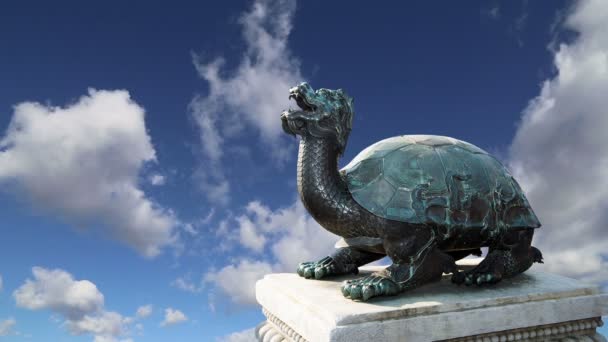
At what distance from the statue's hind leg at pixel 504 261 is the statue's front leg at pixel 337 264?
856 millimetres

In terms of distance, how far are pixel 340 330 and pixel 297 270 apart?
1401 millimetres

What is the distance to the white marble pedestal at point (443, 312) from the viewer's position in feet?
8.78

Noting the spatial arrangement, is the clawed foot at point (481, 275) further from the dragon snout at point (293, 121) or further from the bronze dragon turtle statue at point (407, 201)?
the dragon snout at point (293, 121)

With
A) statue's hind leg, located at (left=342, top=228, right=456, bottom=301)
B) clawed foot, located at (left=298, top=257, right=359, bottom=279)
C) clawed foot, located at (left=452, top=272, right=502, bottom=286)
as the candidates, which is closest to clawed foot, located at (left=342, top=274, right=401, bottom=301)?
statue's hind leg, located at (left=342, top=228, right=456, bottom=301)

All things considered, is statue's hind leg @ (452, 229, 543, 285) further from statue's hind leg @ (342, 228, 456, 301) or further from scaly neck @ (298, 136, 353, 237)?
scaly neck @ (298, 136, 353, 237)

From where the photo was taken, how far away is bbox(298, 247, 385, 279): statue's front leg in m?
3.76

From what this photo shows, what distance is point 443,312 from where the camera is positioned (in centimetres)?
284

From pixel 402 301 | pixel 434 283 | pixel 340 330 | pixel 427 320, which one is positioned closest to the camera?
pixel 340 330

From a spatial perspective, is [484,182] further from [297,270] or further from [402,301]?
[297,270]

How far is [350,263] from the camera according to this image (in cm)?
392

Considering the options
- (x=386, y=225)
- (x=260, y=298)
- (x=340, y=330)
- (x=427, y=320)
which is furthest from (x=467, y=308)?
(x=260, y=298)

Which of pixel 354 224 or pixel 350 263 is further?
pixel 350 263

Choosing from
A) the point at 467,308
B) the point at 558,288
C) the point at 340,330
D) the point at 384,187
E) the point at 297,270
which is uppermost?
the point at 384,187

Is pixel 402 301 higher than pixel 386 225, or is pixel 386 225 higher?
pixel 386 225
